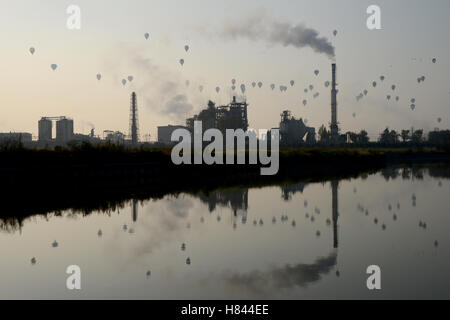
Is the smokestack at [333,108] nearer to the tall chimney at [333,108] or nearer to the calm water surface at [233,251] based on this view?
the tall chimney at [333,108]

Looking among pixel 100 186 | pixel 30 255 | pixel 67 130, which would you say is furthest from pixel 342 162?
pixel 67 130

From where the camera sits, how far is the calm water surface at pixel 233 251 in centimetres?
724

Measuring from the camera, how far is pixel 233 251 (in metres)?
9.99

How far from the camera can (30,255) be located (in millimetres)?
9742

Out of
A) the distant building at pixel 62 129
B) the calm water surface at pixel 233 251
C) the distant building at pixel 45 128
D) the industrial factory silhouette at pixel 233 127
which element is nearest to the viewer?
the calm water surface at pixel 233 251

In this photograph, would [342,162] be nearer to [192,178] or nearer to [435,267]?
[192,178]

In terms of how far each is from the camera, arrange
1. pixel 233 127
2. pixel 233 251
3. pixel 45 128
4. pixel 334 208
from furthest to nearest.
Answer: pixel 45 128
pixel 233 127
pixel 334 208
pixel 233 251

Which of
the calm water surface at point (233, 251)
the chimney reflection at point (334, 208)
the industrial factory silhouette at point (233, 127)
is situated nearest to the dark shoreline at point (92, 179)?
the calm water surface at point (233, 251)

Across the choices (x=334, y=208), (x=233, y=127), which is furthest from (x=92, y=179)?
(x=233, y=127)

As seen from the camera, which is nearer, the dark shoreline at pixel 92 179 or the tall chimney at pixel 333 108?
the dark shoreline at pixel 92 179

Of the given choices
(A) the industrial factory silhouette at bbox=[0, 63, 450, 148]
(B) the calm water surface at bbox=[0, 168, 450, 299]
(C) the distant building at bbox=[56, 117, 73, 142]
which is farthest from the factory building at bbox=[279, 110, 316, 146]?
(B) the calm water surface at bbox=[0, 168, 450, 299]

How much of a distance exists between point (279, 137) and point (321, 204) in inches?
2891

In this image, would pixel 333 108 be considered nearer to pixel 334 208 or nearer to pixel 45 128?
pixel 45 128

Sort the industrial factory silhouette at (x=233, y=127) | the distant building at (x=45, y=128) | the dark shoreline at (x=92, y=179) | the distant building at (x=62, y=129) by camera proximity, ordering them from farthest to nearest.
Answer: the distant building at (x=45, y=128)
the distant building at (x=62, y=129)
the industrial factory silhouette at (x=233, y=127)
the dark shoreline at (x=92, y=179)
